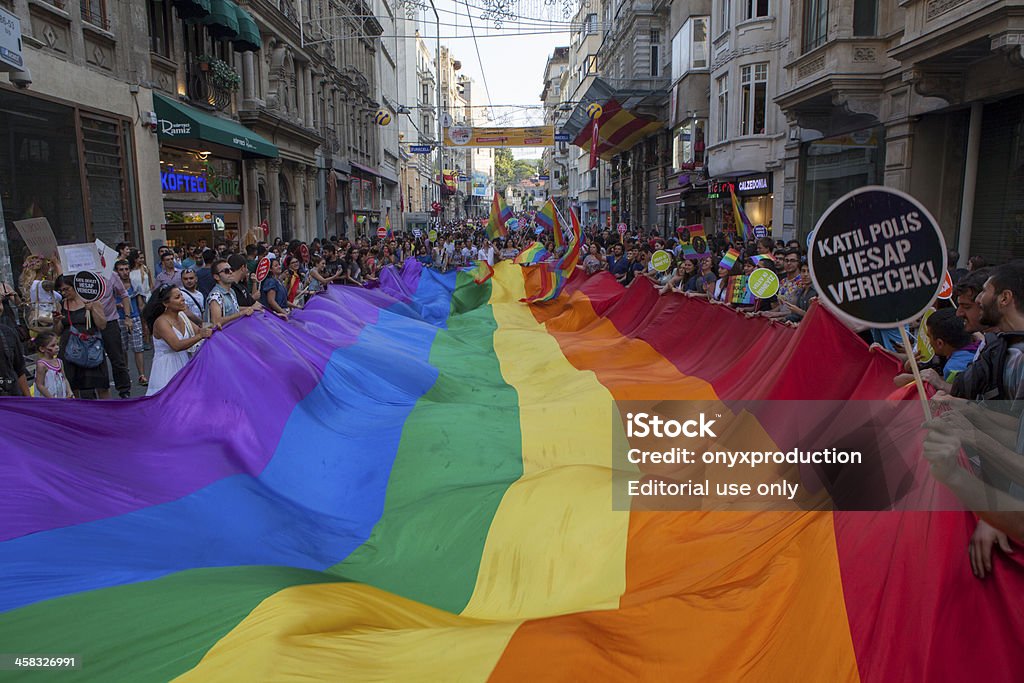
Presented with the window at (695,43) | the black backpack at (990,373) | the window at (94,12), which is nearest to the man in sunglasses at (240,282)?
the black backpack at (990,373)

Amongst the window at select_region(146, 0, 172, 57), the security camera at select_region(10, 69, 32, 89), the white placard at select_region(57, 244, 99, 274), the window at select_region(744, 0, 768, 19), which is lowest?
the white placard at select_region(57, 244, 99, 274)

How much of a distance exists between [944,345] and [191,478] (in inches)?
209

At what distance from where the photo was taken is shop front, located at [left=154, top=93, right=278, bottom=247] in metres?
18.0

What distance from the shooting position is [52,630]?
9.73 feet

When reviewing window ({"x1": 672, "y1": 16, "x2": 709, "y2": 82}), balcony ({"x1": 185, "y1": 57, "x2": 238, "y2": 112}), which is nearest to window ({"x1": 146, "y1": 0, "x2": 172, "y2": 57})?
balcony ({"x1": 185, "y1": 57, "x2": 238, "y2": 112})

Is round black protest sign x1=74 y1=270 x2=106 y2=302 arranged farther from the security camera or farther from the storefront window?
the storefront window

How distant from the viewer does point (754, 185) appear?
938 inches

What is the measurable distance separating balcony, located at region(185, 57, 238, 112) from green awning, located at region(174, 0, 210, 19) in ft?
4.76

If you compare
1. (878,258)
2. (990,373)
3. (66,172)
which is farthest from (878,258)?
(66,172)

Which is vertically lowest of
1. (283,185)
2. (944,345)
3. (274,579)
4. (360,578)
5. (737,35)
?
(360,578)

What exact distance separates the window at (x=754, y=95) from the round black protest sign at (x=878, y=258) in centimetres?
2225

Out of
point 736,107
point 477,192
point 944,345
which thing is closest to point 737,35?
point 736,107

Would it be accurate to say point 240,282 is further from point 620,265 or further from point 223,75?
point 223,75

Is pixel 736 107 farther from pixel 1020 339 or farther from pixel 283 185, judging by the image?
pixel 1020 339
